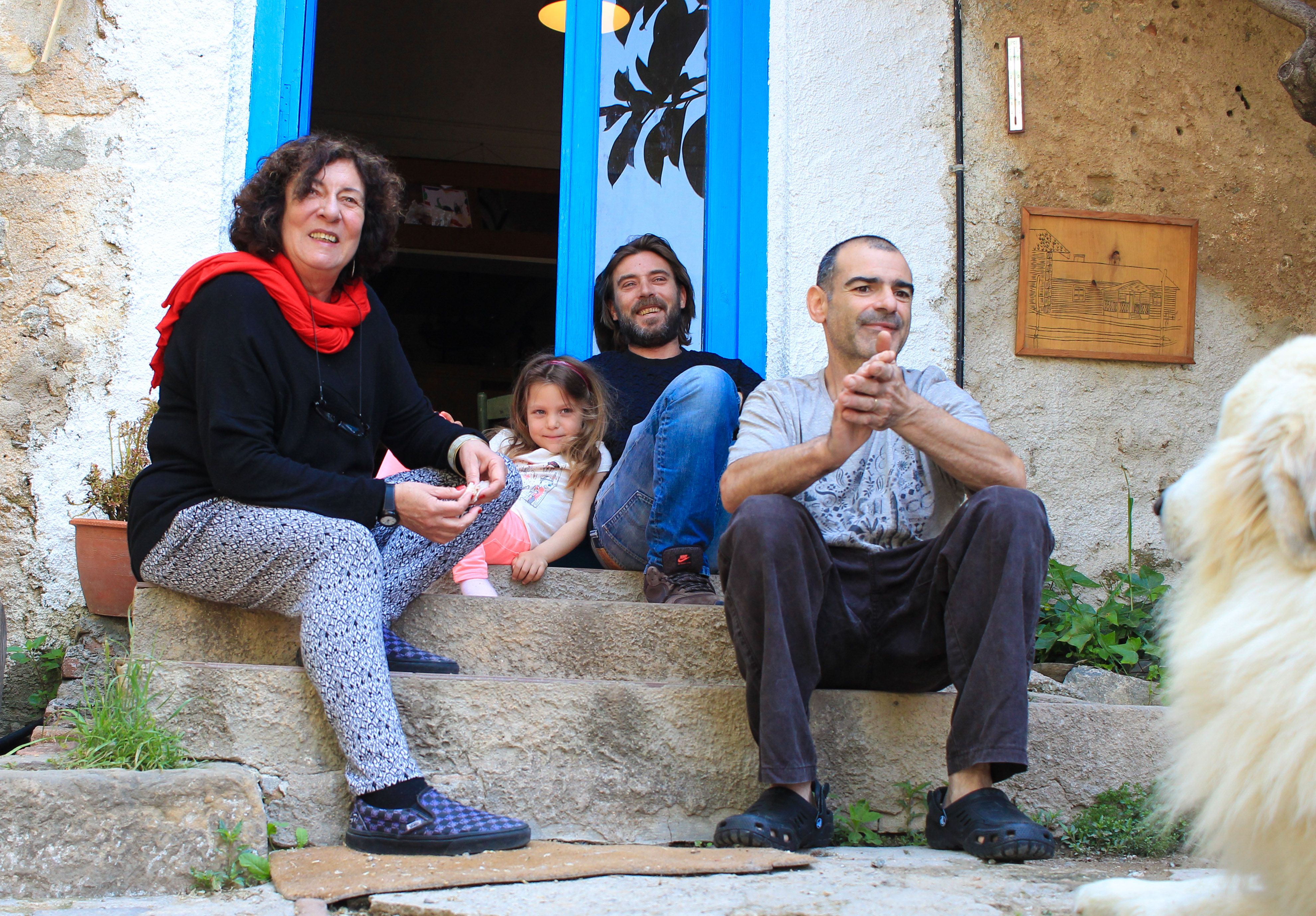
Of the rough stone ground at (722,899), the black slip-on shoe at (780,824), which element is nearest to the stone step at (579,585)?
the black slip-on shoe at (780,824)

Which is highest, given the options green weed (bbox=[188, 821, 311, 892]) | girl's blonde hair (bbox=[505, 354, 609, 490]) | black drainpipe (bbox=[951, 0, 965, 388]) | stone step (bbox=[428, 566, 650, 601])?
black drainpipe (bbox=[951, 0, 965, 388])

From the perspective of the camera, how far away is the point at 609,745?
213cm

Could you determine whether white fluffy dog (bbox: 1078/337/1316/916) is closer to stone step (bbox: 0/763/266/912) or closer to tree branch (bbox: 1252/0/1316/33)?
stone step (bbox: 0/763/266/912)

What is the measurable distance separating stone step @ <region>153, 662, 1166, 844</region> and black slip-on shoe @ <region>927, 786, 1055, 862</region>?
24 cm

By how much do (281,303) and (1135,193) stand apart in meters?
3.06

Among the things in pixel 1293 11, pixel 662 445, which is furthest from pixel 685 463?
pixel 1293 11

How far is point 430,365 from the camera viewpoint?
7.91 m

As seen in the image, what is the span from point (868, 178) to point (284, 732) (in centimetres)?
275

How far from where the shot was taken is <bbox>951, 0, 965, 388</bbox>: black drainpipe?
3.69 metres

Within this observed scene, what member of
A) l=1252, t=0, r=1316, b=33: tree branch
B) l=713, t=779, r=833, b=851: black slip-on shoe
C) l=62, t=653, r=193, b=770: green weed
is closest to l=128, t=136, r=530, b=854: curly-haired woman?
l=62, t=653, r=193, b=770: green weed

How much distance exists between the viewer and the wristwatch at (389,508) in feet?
6.96

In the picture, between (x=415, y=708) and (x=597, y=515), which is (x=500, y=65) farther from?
(x=415, y=708)

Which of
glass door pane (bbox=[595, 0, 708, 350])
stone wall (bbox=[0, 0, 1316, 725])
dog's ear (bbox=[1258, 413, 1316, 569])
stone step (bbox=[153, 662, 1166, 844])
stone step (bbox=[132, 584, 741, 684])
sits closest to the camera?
dog's ear (bbox=[1258, 413, 1316, 569])

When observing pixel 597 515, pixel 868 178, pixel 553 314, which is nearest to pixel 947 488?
pixel 597 515
